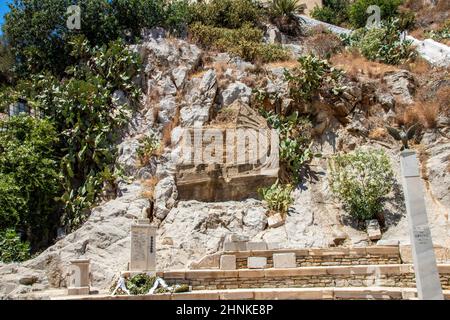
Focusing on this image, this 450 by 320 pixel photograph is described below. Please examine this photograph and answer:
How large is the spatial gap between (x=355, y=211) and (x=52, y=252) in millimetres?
9465

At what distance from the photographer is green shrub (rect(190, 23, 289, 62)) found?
22047 mm

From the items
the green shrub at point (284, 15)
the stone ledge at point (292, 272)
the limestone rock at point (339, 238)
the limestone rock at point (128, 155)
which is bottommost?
the stone ledge at point (292, 272)

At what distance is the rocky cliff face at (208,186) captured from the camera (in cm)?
1425

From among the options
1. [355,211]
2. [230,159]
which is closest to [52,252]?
[230,159]

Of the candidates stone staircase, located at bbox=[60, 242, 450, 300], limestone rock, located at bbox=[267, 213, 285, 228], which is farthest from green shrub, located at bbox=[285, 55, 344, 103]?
stone staircase, located at bbox=[60, 242, 450, 300]

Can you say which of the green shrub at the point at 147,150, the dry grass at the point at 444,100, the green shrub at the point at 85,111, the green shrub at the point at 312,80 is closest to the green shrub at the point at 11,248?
the green shrub at the point at 85,111

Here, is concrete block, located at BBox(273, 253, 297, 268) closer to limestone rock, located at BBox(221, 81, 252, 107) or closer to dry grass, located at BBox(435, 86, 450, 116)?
limestone rock, located at BBox(221, 81, 252, 107)

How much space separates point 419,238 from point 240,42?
1571cm

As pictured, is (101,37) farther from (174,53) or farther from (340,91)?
(340,91)

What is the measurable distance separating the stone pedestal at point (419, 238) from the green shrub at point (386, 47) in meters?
14.2

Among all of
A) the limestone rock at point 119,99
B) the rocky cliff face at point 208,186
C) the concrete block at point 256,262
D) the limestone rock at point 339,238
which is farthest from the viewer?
the limestone rock at point 119,99

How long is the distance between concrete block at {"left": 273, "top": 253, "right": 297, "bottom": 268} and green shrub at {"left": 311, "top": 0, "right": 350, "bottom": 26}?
24.9 metres

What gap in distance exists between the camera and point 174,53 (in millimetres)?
21438

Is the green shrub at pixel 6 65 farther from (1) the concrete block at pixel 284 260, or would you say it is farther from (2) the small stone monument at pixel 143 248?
(1) the concrete block at pixel 284 260
